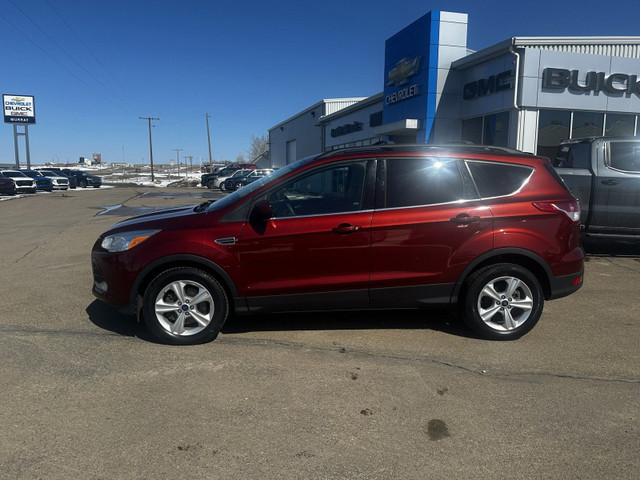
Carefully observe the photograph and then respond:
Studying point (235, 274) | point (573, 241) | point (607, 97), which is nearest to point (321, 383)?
point (235, 274)

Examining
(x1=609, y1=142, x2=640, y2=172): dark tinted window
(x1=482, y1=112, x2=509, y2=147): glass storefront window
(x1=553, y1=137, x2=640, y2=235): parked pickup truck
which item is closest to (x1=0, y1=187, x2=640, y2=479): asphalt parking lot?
(x1=553, y1=137, x2=640, y2=235): parked pickup truck

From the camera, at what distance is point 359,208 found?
4.33 meters

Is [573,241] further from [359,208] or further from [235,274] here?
[235,274]

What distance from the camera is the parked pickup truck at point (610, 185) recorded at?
25.0 ft

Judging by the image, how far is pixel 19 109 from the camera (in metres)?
63.7

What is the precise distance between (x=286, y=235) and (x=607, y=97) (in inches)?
586

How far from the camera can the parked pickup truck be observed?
7625 mm

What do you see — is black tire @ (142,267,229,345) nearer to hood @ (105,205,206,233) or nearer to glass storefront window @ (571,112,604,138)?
hood @ (105,205,206,233)

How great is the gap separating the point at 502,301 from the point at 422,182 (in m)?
1.34

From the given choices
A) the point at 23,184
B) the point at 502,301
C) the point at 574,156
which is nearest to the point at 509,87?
the point at 574,156

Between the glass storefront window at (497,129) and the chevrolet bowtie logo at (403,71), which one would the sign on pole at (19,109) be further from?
the glass storefront window at (497,129)

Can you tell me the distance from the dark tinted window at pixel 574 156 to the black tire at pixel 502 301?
14.9 feet

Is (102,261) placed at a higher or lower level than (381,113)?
lower

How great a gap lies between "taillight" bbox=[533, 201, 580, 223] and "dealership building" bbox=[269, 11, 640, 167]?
36.8 feet
